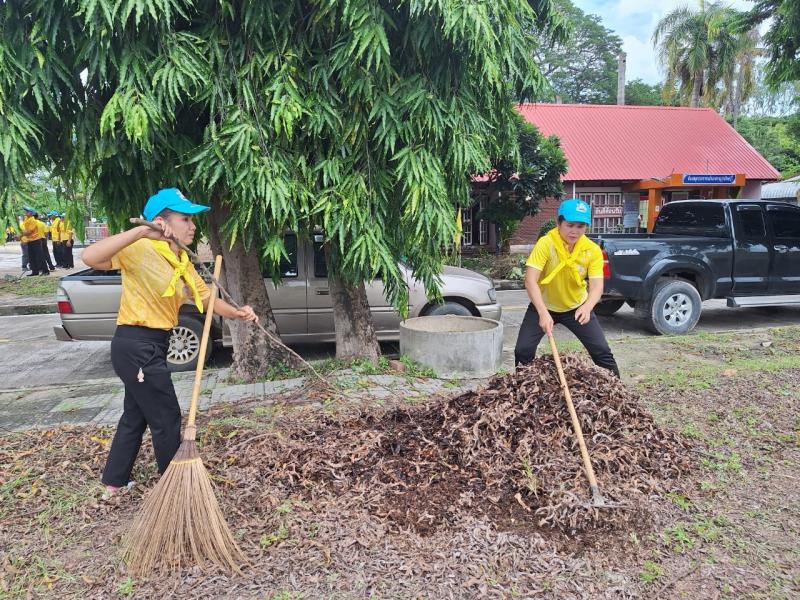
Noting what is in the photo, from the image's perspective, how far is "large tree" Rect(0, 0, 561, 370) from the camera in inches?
166

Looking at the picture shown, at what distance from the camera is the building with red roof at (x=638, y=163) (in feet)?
70.8

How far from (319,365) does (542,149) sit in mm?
12292

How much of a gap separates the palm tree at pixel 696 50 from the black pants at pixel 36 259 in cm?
2991

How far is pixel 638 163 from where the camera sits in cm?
2241

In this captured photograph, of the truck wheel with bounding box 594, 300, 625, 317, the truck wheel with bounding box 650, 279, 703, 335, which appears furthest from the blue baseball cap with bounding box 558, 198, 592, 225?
the truck wheel with bounding box 594, 300, 625, 317

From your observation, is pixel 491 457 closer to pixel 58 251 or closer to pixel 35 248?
pixel 35 248

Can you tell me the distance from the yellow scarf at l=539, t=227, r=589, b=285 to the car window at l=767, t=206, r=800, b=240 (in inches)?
254

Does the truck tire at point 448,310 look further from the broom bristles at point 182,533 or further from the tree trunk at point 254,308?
the broom bristles at point 182,533

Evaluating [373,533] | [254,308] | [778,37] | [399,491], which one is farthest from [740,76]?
[373,533]

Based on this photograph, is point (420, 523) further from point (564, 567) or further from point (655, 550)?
point (655, 550)

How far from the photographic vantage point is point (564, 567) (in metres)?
2.91

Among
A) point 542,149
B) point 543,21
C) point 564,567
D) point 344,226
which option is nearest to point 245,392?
point 344,226

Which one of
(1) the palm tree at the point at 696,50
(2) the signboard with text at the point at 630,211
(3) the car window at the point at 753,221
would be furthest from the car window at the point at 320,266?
(1) the palm tree at the point at 696,50

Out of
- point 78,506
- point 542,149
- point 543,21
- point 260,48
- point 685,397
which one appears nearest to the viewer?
point 78,506
